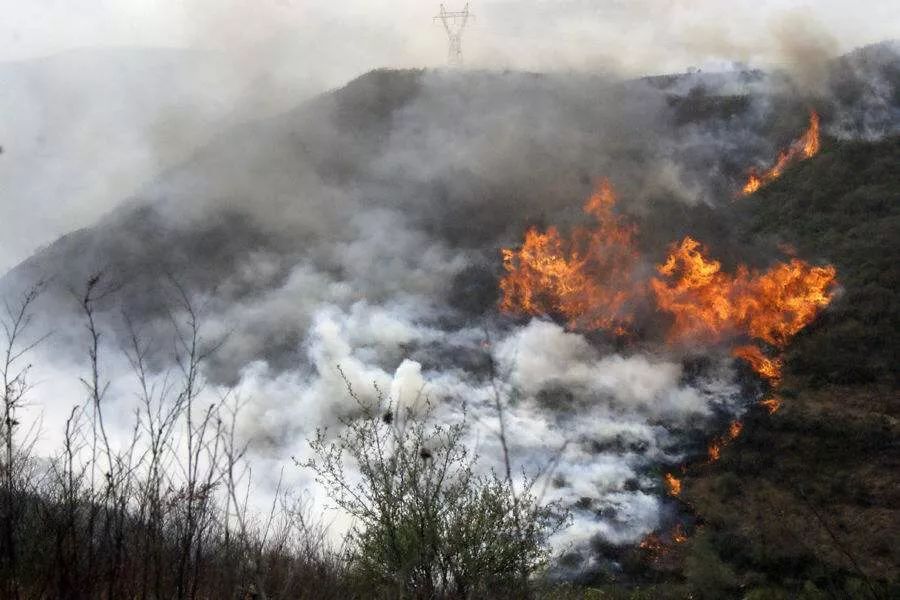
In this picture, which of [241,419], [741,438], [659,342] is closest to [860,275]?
[659,342]

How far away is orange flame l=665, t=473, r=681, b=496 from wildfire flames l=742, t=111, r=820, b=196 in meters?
40.1

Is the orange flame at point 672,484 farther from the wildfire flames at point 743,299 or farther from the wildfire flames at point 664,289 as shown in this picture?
the wildfire flames at point 743,299

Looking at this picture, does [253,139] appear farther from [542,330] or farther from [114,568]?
[114,568]

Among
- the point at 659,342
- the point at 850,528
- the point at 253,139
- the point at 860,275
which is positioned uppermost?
the point at 253,139

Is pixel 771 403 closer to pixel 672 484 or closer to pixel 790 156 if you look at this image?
pixel 672 484

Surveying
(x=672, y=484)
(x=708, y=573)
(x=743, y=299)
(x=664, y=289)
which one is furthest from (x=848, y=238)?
(x=708, y=573)

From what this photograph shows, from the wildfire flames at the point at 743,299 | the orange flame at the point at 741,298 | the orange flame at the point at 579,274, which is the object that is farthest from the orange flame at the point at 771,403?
the orange flame at the point at 579,274

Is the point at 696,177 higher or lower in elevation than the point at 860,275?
higher

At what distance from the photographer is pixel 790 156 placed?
73.9m

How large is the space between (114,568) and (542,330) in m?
52.6

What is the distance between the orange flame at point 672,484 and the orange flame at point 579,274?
1551 centimetres

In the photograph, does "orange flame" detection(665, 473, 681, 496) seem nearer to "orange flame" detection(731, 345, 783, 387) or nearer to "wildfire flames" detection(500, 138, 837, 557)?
"wildfire flames" detection(500, 138, 837, 557)

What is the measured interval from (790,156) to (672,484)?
47524mm

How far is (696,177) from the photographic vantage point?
74562mm
